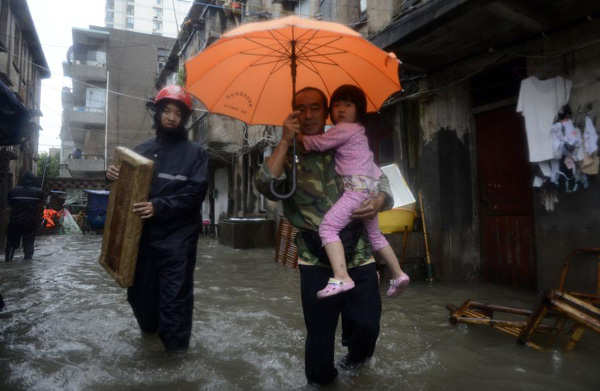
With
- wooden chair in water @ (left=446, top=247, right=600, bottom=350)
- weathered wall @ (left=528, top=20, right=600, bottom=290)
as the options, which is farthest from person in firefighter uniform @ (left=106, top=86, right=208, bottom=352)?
weathered wall @ (left=528, top=20, right=600, bottom=290)

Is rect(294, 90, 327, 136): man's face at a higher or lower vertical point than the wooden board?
higher

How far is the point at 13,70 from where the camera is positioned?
53.4 feet

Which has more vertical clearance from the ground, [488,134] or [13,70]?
[13,70]

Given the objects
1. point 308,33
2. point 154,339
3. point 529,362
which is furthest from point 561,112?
point 154,339

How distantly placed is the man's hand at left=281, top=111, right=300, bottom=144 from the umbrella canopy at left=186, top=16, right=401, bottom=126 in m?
0.32

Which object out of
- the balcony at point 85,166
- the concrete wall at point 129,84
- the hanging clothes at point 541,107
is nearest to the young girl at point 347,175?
the hanging clothes at point 541,107

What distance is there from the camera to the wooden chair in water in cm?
294

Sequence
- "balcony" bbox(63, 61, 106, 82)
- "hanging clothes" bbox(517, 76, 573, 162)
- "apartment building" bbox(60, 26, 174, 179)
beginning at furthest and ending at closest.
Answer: "apartment building" bbox(60, 26, 174, 179) → "balcony" bbox(63, 61, 106, 82) → "hanging clothes" bbox(517, 76, 573, 162)

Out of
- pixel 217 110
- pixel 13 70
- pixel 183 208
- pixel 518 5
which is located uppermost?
pixel 13 70

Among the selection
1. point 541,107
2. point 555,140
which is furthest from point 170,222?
point 541,107

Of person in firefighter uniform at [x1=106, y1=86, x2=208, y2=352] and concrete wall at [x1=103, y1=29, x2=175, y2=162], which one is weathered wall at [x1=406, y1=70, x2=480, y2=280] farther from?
concrete wall at [x1=103, y1=29, x2=175, y2=162]

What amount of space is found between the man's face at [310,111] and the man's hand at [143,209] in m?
1.29

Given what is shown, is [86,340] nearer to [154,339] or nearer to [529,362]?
[154,339]

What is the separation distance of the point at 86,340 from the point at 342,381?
241 cm
